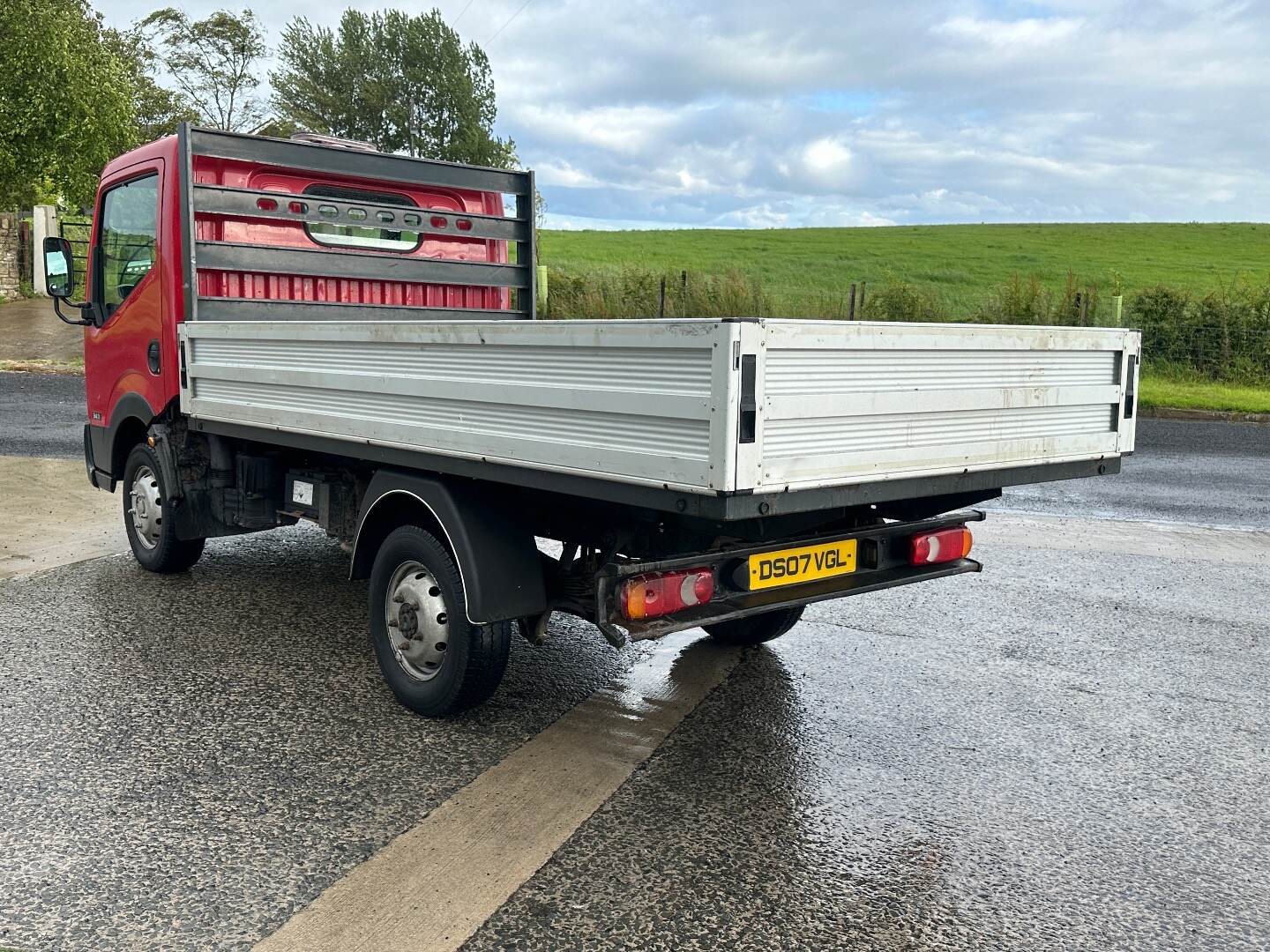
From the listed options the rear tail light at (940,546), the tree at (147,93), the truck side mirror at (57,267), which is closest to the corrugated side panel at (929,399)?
the rear tail light at (940,546)

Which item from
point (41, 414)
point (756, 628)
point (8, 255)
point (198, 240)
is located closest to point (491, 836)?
point (756, 628)

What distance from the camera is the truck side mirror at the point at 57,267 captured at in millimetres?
7008

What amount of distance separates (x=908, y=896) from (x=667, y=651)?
97.3 inches

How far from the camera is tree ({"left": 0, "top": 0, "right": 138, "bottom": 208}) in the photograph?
93.0 feet

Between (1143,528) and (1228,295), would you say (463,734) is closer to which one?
(1143,528)

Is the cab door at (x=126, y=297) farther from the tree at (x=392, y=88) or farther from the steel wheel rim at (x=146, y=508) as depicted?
→ the tree at (x=392, y=88)

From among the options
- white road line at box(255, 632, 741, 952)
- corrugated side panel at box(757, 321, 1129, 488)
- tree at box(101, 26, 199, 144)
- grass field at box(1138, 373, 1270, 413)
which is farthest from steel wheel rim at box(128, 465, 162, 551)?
tree at box(101, 26, 199, 144)

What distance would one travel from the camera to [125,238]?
6.70 meters

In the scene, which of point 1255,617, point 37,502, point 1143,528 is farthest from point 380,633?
point 1143,528

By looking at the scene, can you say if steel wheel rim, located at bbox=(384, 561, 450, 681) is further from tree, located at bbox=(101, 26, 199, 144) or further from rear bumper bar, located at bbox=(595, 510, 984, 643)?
tree, located at bbox=(101, 26, 199, 144)

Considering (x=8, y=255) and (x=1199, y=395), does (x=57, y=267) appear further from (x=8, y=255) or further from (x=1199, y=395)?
(x=8, y=255)

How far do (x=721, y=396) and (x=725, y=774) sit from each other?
1.65m

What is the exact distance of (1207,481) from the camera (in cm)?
1130

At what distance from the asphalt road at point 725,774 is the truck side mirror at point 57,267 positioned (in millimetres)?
1848
